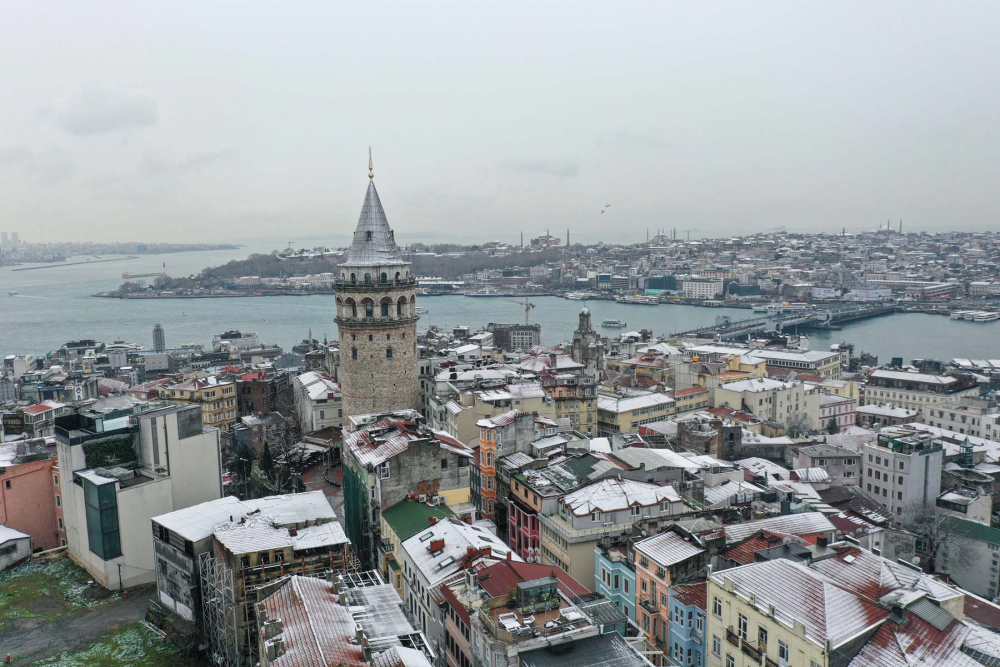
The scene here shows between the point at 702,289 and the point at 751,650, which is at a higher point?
the point at 751,650

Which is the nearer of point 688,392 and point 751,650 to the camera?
point 751,650

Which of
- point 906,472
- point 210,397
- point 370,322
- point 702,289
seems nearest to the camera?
point 906,472

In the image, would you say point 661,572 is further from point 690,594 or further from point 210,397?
point 210,397

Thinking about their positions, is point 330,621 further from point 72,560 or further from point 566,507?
point 72,560

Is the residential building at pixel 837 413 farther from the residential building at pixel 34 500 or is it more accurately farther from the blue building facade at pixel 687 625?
the residential building at pixel 34 500

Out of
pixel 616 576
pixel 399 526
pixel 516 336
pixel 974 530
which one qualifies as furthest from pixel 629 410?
pixel 516 336
